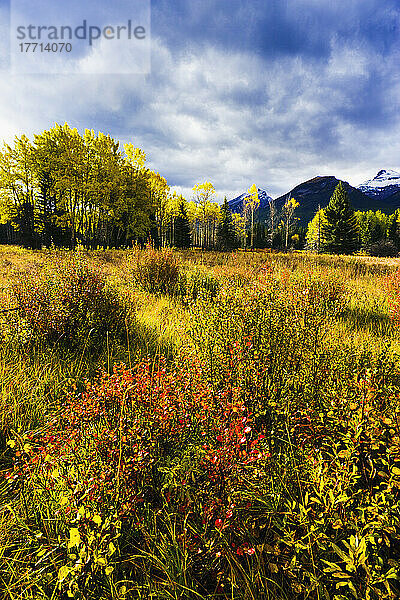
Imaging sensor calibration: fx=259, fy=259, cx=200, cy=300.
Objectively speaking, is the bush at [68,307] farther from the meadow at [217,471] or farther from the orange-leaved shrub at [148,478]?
the orange-leaved shrub at [148,478]

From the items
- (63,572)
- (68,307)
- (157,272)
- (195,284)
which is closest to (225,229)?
(157,272)

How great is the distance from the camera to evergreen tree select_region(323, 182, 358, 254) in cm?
3353

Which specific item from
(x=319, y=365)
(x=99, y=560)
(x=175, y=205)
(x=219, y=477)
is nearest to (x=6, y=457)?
(x=99, y=560)

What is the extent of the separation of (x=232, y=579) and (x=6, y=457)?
65.5 inches

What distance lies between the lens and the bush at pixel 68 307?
10.9 ft

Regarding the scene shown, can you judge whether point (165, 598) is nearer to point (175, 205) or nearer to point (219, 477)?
point (219, 477)

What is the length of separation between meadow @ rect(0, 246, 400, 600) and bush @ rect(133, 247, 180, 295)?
13.1ft

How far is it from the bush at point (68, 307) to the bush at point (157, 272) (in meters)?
2.43

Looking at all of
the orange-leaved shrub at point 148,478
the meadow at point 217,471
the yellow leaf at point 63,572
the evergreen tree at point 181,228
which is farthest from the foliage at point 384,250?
the yellow leaf at point 63,572

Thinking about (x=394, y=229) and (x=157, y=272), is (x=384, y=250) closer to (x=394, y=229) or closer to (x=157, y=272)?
(x=394, y=229)

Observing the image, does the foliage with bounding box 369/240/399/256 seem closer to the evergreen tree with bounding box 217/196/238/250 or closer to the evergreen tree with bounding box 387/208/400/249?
the evergreen tree with bounding box 217/196/238/250

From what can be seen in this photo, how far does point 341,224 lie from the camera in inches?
1328

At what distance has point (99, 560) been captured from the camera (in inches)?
36.6

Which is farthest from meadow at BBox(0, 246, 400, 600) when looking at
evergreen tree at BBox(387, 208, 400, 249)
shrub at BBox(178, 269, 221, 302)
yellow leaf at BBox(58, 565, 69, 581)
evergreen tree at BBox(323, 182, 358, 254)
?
evergreen tree at BBox(387, 208, 400, 249)
